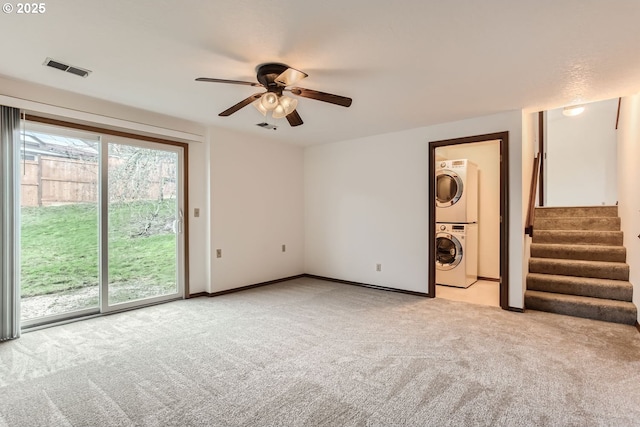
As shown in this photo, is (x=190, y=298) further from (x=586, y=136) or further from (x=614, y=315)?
(x=586, y=136)

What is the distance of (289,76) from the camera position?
232cm

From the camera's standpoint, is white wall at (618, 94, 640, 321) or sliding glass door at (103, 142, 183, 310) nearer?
white wall at (618, 94, 640, 321)

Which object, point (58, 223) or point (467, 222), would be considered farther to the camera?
point (467, 222)

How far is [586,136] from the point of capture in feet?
18.4

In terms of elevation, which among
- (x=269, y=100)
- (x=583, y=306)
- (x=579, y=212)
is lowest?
(x=583, y=306)

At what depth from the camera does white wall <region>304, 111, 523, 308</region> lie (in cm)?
368

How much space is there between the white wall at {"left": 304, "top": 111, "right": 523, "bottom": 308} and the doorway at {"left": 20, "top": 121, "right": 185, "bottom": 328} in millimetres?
2233

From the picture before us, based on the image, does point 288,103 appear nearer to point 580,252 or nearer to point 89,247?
point 89,247

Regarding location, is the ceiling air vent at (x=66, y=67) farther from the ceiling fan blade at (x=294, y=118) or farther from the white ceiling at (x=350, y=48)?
the ceiling fan blade at (x=294, y=118)

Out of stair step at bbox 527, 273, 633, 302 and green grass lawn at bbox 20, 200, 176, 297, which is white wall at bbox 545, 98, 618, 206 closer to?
stair step at bbox 527, 273, 633, 302

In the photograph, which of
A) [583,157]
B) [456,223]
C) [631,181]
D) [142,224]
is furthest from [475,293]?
[142,224]

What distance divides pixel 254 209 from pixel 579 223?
4.70 m

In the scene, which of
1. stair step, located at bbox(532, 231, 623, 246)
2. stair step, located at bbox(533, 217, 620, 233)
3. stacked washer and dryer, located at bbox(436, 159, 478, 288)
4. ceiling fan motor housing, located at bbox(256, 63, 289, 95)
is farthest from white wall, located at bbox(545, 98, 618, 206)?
ceiling fan motor housing, located at bbox(256, 63, 289, 95)

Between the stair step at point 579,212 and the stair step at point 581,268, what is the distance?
3.24 feet
